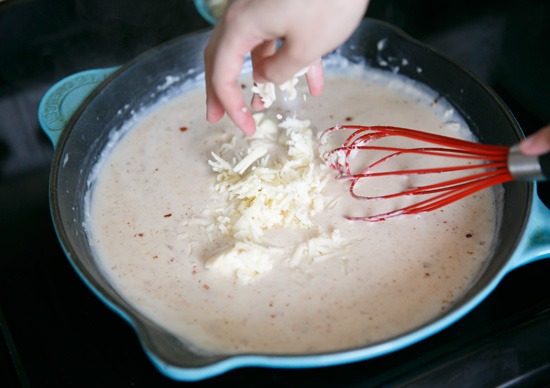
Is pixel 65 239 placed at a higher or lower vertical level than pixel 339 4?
lower

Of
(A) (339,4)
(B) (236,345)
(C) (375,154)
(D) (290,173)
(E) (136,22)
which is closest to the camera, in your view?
(A) (339,4)

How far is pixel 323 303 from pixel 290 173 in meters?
0.32

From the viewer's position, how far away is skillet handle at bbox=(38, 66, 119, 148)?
1341mm

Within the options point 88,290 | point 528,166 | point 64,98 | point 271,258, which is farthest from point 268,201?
point 64,98

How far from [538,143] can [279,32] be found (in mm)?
439

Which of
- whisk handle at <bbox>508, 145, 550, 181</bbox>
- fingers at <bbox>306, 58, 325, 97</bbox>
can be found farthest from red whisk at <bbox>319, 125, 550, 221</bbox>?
fingers at <bbox>306, 58, 325, 97</bbox>

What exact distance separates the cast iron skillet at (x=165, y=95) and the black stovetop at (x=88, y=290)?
0.08 meters

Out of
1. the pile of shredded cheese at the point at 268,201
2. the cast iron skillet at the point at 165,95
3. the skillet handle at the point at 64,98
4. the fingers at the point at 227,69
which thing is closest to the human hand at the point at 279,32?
the fingers at the point at 227,69

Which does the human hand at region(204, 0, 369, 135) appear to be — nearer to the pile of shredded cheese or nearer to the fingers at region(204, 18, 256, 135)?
the fingers at region(204, 18, 256, 135)

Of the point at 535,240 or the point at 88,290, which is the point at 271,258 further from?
the point at 535,240

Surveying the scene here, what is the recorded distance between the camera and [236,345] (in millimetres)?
998

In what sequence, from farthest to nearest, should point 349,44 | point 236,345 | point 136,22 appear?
point 136,22
point 349,44
point 236,345

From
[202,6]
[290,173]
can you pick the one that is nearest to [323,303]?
[290,173]

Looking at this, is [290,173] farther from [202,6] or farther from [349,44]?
[202,6]
